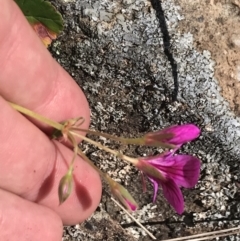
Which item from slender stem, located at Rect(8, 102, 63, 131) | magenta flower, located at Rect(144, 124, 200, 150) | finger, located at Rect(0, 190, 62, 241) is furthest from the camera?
finger, located at Rect(0, 190, 62, 241)

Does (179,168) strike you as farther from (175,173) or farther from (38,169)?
(38,169)

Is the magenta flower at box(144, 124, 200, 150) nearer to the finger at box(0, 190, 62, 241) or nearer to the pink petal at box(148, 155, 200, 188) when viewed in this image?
the pink petal at box(148, 155, 200, 188)

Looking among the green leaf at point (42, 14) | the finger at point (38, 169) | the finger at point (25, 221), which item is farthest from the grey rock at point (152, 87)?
the finger at point (25, 221)

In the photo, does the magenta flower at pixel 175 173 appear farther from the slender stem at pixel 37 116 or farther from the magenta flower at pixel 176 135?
the slender stem at pixel 37 116

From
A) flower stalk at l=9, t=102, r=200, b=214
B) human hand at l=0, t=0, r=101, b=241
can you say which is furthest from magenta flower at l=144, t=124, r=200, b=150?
human hand at l=0, t=0, r=101, b=241

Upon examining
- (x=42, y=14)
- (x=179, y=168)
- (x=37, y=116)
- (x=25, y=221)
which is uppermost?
(x=42, y=14)

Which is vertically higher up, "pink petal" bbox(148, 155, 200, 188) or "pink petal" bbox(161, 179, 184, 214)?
"pink petal" bbox(148, 155, 200, 188)

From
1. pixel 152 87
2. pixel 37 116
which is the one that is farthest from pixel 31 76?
pixel 152 87
